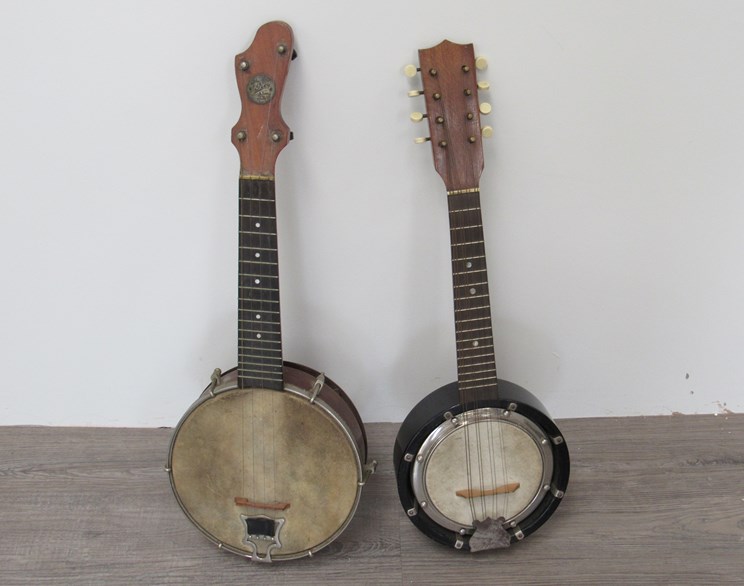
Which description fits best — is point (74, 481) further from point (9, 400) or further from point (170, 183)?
point (170, 183)

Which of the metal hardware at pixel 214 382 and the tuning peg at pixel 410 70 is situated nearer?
the tuning peg at pixel 410 70

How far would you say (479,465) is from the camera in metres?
1.52

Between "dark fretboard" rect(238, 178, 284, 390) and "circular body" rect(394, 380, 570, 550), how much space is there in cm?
35

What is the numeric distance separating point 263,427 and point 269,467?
10 centimetres

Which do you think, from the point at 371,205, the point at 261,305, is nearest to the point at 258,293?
the point at 261,305

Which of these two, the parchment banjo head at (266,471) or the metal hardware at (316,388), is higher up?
the metal hardware at (316,388)

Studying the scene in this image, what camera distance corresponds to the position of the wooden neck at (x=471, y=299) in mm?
1422

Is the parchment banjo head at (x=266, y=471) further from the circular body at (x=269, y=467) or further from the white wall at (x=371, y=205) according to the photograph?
the white wall at (x=371, y=205)

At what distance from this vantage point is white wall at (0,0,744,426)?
1420 mm

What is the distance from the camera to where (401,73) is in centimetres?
144

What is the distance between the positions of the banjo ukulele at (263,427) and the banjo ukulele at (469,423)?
154 millimetres

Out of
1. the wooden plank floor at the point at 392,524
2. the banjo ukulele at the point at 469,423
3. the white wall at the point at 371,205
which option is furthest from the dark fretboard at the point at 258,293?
the wooden plank floor at the point at 392,524

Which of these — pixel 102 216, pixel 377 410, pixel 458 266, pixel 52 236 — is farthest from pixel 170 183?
pixel 377 410

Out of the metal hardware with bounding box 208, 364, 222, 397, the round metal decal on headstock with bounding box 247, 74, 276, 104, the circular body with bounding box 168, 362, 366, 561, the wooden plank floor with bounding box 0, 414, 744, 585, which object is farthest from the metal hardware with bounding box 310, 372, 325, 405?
the round metal decal on headstock with bounding box 247, 74, 276, 104
